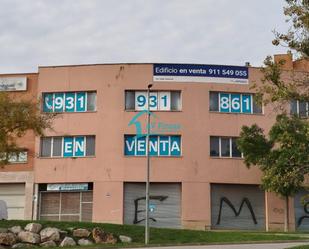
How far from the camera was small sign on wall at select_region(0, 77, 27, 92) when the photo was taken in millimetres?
43062

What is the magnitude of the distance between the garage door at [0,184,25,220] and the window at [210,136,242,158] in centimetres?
1391

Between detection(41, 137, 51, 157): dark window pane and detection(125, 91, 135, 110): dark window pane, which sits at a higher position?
detection(125, 91, 135, 110): dark window pane

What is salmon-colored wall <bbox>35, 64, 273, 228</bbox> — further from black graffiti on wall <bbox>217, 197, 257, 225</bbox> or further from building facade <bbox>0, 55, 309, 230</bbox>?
black graffiti on wall <bbox>217, 197, 257, 225</bbox>

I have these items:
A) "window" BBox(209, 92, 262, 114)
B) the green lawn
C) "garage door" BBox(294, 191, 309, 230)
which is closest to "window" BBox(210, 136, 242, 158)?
"window" BBox(209, 92, 262, 114)

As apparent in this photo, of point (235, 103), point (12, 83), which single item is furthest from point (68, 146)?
point (235, 103)

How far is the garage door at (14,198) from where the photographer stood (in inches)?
1641

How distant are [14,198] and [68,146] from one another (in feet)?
18.1

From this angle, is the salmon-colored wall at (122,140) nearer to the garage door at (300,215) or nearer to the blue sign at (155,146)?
the blue sign at (155,146)

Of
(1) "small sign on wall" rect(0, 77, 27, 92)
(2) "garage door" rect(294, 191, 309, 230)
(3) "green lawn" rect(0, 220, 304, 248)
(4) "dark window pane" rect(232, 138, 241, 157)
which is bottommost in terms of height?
(3) "green lawn" rect(0, 220, 304, 248)

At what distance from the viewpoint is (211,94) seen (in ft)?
138

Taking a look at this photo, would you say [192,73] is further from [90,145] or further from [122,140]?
[90,145]

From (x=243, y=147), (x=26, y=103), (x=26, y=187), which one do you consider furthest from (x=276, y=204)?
(x=26, y=103)

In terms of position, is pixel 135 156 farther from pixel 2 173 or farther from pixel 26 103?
pixel 26 103

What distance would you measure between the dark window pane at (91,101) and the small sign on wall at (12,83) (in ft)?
16.7
